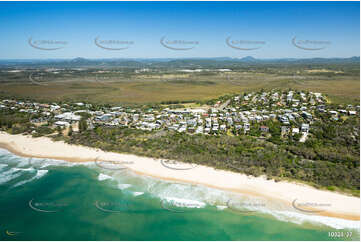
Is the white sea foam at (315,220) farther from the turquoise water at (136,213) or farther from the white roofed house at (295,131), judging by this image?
the white roofed house at (295,131)

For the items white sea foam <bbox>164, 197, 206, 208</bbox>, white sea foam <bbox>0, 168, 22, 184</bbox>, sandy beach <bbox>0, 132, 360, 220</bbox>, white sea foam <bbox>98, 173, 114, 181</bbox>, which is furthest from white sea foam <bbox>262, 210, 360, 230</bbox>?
white sea foam <bbox>0, 168, 22, 184</bbox>

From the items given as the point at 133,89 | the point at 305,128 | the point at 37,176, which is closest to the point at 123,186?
the point at 37,176

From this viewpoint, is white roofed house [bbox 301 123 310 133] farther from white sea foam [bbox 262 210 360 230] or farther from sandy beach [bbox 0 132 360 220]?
white sea foam [bbox 262 210 360 230]

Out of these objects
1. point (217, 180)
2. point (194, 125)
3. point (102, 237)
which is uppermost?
point (194, 125)

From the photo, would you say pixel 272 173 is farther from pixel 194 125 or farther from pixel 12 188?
pixel 12 188

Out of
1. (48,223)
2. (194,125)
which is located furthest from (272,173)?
(48,223)

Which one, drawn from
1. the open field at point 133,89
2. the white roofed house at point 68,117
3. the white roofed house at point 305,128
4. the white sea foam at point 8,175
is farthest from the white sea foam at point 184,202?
the open field at point 133,89
